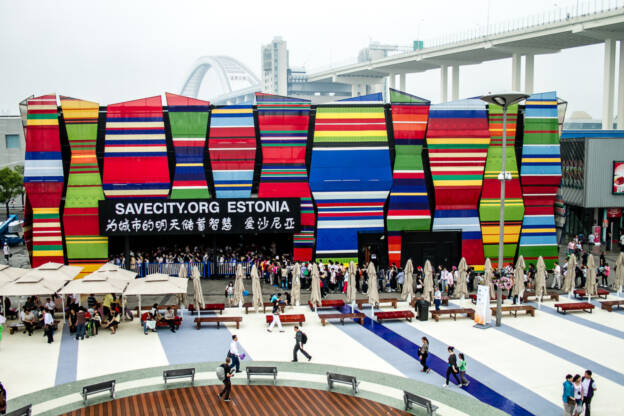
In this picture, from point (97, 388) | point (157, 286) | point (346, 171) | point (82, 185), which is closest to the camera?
point (97, 388)

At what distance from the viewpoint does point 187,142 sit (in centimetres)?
3142

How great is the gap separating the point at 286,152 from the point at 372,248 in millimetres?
7239

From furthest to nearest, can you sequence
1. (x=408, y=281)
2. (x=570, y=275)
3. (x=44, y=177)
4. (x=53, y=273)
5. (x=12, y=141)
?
(x=12, y=141), (x=44, y=177), (x=570, y=275), (x=408, y=281), (x=53, y=273)

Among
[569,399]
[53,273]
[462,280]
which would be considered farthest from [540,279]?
[53,273]

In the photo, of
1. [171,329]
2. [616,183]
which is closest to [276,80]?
[616,183]

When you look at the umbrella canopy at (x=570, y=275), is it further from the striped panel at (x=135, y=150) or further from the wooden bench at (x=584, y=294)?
the striped panel at (x=135, y=150)

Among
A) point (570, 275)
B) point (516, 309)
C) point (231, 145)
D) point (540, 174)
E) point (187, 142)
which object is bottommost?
point (516, 309)

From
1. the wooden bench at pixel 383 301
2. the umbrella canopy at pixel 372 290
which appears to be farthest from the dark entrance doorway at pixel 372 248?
the umbrella canopy at pixel 372 290

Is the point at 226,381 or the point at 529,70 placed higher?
the point at 529,70

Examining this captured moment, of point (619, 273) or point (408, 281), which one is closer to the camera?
point (408, 281)

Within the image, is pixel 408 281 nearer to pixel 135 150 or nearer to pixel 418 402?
pixel 418 402

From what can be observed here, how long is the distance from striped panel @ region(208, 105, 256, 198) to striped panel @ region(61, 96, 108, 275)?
20.3 ft

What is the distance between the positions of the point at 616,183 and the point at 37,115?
35.3m

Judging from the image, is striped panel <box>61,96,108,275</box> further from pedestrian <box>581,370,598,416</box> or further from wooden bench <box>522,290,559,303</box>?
pedestrian <box>581,370,598,416</box>
